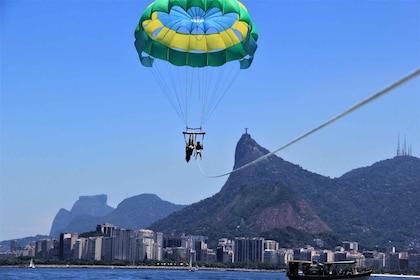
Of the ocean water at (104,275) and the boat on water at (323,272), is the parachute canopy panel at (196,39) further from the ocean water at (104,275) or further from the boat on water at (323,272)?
the ocean water at (104,275)

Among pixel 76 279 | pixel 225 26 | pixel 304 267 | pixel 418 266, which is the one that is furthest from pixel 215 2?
pixel 418 266

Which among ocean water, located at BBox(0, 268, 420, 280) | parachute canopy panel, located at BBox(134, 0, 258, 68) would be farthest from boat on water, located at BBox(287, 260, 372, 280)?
ocean water, located at BBox(0, 268, 420, 280)

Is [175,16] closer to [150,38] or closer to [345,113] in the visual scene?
[150,38]

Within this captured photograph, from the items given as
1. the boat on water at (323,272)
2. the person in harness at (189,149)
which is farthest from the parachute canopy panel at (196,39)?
the boat on water at (323,272)

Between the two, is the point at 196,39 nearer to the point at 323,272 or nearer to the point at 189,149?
the point at 189,149

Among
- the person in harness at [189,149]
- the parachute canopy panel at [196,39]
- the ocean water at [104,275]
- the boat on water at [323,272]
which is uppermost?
the parachute canopy panel at [196,39]

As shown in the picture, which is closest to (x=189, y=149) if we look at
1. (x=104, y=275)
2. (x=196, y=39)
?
(x=196, y=39)

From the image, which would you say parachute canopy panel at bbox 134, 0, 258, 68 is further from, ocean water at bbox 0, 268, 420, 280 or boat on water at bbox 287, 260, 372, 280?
ocean water at bbox 0, 268, 420, 280

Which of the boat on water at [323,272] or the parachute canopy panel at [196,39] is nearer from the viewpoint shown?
the parachute canopy panel at [196,39]
